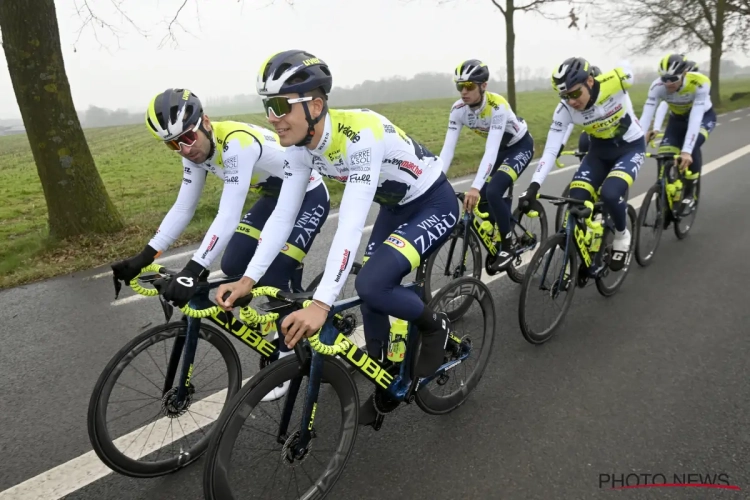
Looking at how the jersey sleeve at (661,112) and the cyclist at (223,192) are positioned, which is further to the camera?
the jersey sleeve at (661,112)

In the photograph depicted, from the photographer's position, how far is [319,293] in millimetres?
2219

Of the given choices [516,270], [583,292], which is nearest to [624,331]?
[583,292]

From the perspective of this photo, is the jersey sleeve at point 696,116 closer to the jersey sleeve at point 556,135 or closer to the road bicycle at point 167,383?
the jersey sleeve at point 556,135

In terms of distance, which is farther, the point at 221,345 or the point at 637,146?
the point at 637,146

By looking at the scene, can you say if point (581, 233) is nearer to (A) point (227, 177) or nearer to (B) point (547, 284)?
(B) point (547, 284)

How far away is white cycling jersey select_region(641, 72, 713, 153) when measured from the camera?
5.97m

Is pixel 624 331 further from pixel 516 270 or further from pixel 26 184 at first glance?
pixel 26 184

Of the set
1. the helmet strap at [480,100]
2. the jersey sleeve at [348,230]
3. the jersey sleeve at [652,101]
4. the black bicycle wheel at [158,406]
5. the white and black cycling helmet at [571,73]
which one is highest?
the white and black cycling helmet at [571,73]

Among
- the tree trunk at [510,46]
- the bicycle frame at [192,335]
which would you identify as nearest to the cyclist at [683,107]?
the bicycle frame at [192,335]

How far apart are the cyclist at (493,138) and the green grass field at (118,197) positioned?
4.22m

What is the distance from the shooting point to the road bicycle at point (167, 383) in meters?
2.54

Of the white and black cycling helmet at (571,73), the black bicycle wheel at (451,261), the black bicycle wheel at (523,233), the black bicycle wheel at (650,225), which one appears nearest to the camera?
the white and black cycling helmet at (571,73)

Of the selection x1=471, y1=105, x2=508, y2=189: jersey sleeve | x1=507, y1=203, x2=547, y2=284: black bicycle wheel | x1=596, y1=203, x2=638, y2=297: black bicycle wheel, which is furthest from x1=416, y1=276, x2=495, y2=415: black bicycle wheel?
x1=507, y1=203, x2=547, y2=284: black bicycle wheel

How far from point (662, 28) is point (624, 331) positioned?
98.4 ft
